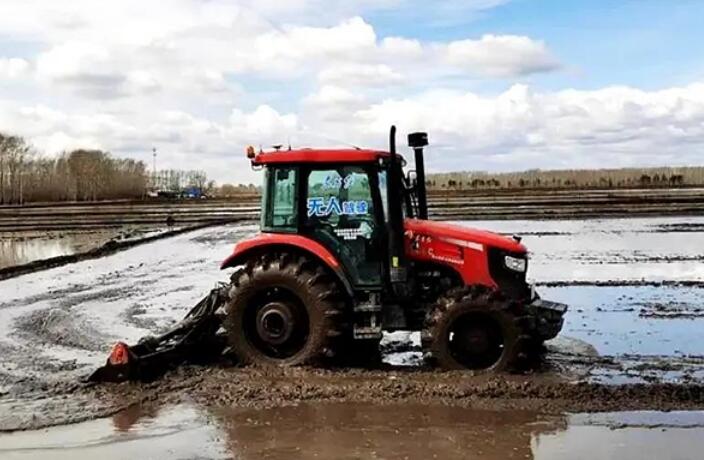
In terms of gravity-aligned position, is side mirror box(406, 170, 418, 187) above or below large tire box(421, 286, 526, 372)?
above

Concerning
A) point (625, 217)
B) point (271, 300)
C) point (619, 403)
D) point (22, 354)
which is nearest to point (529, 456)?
point (619, 403)

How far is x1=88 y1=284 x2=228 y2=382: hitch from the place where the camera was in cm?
951

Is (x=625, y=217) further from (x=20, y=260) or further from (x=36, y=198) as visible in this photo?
(x=36, y=198)

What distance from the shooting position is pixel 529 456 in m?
6.98

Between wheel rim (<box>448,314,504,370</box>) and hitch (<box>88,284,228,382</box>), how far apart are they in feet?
8.80

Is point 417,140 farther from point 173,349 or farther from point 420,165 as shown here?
point 173,349

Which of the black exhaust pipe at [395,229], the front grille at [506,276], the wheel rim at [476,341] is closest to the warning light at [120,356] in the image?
the black exhaust pipe at [395,229]

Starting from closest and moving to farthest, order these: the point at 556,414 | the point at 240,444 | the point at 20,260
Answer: the point at 240,444 < the point at 556,414 < the point at 20,260

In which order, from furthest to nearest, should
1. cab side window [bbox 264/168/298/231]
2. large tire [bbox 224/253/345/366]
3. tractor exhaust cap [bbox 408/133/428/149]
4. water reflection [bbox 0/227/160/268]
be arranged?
water reflection [bbox 0/227/160/268]
tractor exhaust cap [bbox 408/133/428/149]
cab side window [bbox 264/168/298/231]
large tire [bbox 224/253/345/366]

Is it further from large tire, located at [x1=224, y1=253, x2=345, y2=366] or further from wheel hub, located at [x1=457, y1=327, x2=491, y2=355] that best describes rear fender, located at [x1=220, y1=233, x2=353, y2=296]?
wheel hub, located at [x1=457, y1=327, x2=491, y2=355]

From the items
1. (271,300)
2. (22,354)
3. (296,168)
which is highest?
(296,168)

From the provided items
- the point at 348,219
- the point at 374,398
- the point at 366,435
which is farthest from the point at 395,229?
the point at 366,435

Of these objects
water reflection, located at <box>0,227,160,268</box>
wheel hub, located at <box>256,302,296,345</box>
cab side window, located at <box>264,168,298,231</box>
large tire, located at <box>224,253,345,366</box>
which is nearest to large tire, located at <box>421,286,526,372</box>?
large tire, located at <box>224,253,345,366</box>

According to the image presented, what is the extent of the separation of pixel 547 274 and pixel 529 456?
1306 centimetres
